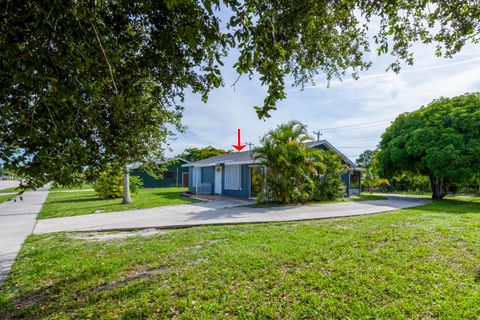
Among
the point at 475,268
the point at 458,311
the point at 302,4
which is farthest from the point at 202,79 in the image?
the point at 475,268

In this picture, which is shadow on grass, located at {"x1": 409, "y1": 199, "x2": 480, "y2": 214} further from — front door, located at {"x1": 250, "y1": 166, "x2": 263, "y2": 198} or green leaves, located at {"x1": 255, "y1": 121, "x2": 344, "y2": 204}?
front door, located at {"x1": 250, "y1": 166, "x2": 263, "y2": 198}

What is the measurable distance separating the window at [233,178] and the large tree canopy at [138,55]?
12229 mm

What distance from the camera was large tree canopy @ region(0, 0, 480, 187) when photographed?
86.5 inches

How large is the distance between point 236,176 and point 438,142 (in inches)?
472

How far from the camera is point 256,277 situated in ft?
13.3

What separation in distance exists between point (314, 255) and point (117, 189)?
15.6m

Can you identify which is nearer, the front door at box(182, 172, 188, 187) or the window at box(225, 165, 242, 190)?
the window at box(225, 165, 242, 190)

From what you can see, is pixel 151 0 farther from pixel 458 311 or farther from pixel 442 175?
pixel 442 175

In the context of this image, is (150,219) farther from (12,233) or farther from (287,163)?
(287,163)

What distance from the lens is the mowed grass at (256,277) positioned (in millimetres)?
3227

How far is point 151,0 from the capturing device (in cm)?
318

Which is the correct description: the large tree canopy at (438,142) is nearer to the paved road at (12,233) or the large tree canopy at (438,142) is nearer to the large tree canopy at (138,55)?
the large tree canopy at (138,55)

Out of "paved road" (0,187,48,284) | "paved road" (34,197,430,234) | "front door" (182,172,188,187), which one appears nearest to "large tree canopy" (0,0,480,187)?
"paved road" (0,187,48,284)

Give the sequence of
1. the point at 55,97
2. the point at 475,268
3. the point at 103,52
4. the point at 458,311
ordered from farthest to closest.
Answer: the point at 475,268 → the point at 458,311 → the point at 103,52 → the point at 55,97
